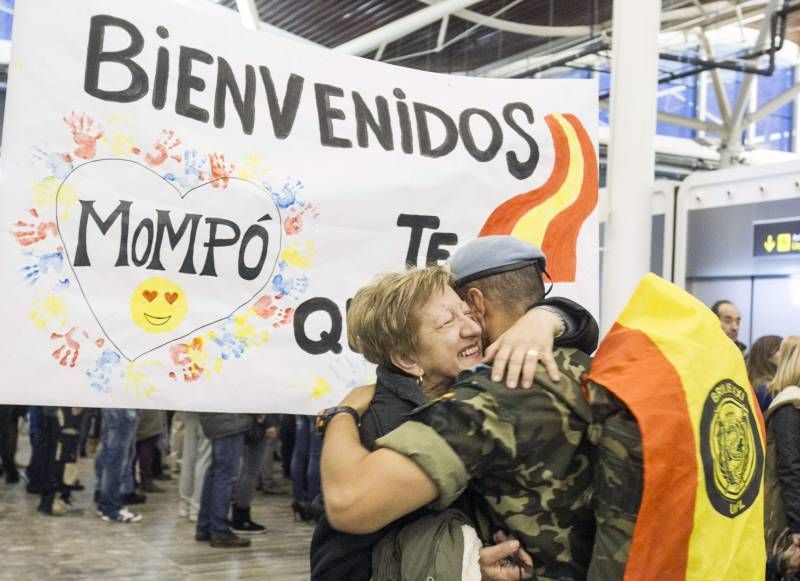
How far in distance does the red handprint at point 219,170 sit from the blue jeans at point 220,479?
13.7ft

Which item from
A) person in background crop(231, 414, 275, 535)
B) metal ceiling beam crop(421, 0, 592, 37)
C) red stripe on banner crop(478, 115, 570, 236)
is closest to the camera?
red stripe on banner crop(478, 115, 570, 236)

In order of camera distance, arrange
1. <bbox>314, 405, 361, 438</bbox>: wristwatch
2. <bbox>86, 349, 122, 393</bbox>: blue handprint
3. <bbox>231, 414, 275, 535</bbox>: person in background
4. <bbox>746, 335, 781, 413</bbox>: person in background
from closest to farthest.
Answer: <bbox>314, 405, 361, 438</bbox>: wristwatch < <bbox>86, 349, 122, 393</bbox>: blue handprint < <bbox>746, 335, 781, 413</bbox>: person in background < <bbox>231, 414, 275, 535</bbox>: person in background

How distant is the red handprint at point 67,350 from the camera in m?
2.55

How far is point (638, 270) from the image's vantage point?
3.53 metres

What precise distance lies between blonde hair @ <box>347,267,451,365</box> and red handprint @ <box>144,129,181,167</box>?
3.14ft

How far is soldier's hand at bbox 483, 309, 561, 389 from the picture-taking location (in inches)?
66.3

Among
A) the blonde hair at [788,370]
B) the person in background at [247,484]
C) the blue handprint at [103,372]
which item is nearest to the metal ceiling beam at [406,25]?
the person in background at [247,484]

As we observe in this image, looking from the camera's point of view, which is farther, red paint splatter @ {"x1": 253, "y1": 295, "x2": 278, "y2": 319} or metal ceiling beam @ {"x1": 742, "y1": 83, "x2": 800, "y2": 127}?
metal ceiling beam @ {"x1": 742, "y1": 83, "x2": 800, "y2": 127}

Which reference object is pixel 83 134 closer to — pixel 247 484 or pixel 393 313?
pixel 393 313

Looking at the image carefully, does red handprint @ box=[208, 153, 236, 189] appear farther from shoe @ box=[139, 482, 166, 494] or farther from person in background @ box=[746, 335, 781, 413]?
shoe @ box=[139, 482, 166, 494]

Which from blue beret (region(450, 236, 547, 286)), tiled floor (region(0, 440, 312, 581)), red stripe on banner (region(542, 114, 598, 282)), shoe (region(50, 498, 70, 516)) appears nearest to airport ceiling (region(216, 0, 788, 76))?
shoe (region(50, 498, 70, 516))

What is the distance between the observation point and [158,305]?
2.70m

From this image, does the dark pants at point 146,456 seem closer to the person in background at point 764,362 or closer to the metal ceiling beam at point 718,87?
the person in background at point 764,362

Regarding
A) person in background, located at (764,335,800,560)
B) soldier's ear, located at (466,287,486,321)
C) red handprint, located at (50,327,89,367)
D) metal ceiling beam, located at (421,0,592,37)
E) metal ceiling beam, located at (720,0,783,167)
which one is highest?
metal ceiling beam, located at (421,0,592,37)
